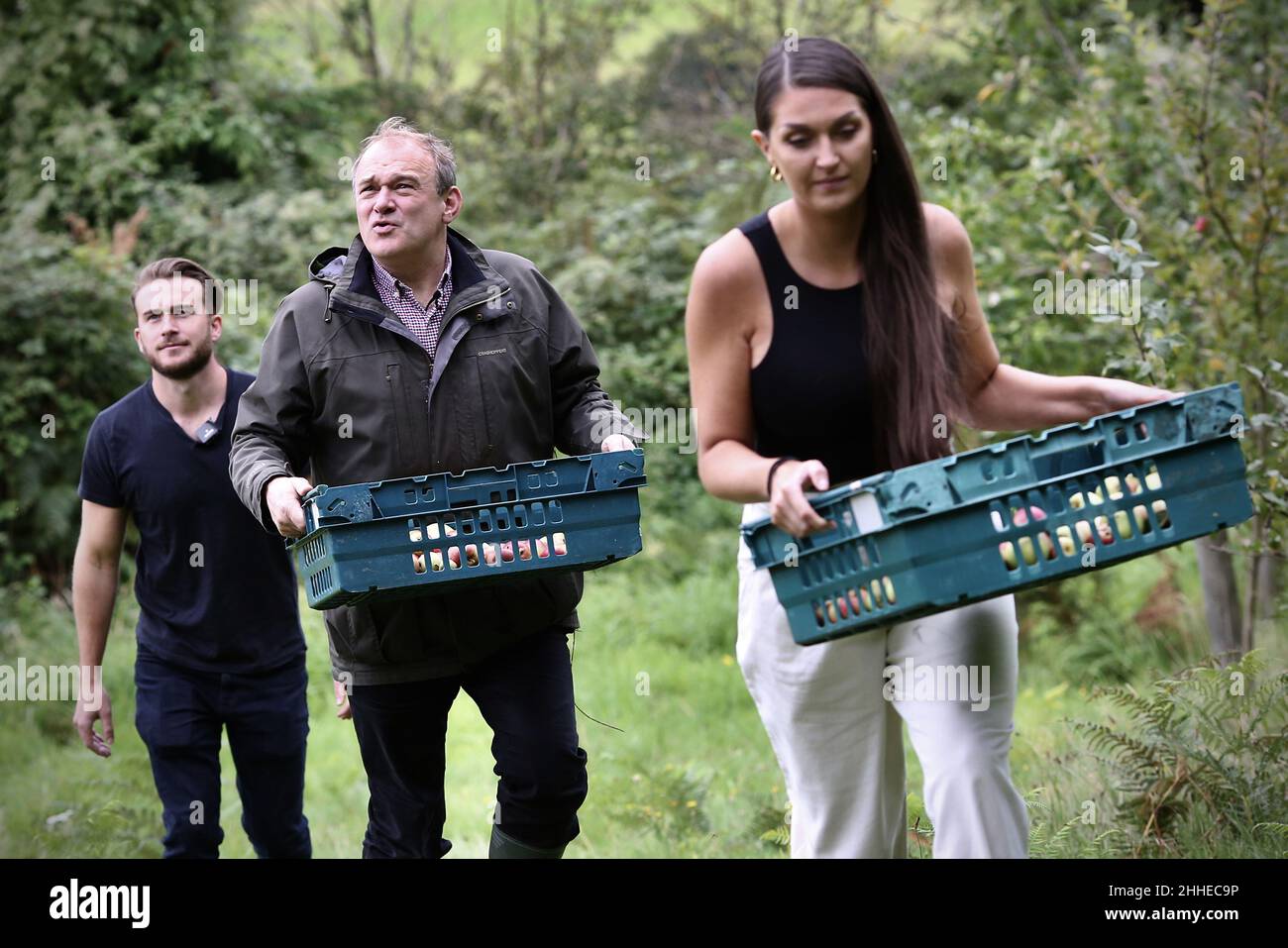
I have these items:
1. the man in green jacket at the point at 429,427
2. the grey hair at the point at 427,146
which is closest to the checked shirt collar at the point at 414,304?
the man in green jacket at the point at 429,427

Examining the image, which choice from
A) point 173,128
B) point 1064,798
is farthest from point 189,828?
point 173,128

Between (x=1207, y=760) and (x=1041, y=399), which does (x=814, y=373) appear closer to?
(x=1041, y=399)

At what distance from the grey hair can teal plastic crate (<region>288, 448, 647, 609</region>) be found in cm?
105

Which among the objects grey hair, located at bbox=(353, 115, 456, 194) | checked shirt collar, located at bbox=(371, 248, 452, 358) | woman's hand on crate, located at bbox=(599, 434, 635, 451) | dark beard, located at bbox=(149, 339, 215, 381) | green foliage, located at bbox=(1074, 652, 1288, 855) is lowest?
green foliage, located at bbox=(1074, 652, 1288, 855)

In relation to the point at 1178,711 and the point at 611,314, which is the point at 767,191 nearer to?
the point at 611,314

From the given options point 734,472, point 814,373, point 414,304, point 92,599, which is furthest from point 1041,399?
point 92,599

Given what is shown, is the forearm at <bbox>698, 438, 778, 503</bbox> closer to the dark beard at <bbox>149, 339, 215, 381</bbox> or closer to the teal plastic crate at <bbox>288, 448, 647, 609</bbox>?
the teal plastic crate at <bbox>288, 448, 647, 609</bbox>

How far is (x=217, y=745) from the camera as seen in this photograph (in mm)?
5254

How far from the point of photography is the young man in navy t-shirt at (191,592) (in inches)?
203

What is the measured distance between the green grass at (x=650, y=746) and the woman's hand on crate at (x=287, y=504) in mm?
1207

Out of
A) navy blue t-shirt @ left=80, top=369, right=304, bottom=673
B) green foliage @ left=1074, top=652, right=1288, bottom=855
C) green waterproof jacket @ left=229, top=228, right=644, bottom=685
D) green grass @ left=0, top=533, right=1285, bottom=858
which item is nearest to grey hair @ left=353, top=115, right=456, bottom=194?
green waterproof jacket @ left=229, top=228, right=644, bottom=685

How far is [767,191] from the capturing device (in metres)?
12.2

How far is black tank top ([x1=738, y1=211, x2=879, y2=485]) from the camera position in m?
3.56

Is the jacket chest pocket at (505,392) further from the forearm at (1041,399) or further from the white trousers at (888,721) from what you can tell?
the forearm at (1041,399)
